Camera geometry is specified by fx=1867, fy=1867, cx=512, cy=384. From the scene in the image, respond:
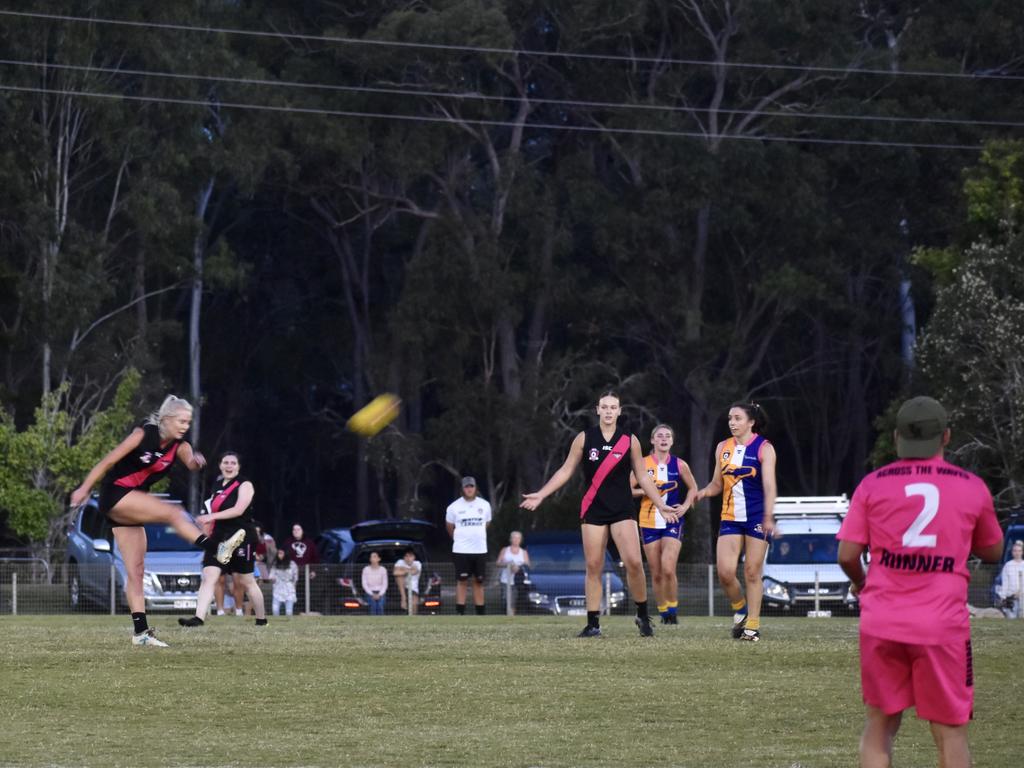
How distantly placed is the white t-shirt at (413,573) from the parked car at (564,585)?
5.84 feet

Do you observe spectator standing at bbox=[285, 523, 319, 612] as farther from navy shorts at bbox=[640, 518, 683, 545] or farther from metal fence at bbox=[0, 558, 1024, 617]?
navy shorts at bbox=[640, 518, 683, 545]

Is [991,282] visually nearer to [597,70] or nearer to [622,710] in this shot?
A: [597,70]

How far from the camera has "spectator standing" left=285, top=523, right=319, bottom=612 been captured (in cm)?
2994

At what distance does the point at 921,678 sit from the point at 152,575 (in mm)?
24440

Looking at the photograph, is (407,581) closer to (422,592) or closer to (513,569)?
(422,592)

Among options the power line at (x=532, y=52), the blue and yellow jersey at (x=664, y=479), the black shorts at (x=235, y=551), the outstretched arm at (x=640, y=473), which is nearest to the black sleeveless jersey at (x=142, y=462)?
the black shorts at (x=235, y=551)

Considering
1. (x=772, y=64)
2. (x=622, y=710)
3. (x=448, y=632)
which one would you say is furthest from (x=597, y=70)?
(x=622, y=710)

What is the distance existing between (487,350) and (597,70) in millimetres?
8786

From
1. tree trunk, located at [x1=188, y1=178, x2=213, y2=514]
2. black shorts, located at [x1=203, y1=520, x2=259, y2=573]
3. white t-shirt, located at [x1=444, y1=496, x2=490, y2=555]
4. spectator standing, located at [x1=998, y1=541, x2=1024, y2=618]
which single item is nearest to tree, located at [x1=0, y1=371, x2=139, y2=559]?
tree trunk, located at [x1=188, y1=178, x2=213, y2=514]

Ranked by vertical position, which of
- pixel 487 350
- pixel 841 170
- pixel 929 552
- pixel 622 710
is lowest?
pixel 622 710

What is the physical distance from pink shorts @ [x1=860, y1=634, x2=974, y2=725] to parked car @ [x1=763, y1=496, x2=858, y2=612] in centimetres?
2013

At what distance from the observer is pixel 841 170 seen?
Result: 53.8m

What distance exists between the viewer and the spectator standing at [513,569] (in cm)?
2941

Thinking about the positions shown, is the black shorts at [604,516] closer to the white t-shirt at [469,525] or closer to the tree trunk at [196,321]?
the white t-shirt at [469,525]
